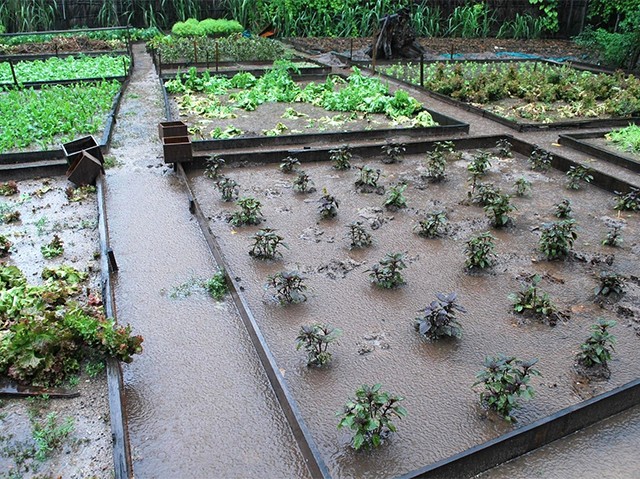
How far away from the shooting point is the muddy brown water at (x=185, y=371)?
9.32ft

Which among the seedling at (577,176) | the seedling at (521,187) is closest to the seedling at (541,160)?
the seedling at (577,176)

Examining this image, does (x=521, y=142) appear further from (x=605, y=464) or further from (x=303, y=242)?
(x=605, y=464)

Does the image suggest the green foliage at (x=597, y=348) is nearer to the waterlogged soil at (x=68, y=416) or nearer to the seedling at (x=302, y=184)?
the waterlogged soil at (x=68, y=416)

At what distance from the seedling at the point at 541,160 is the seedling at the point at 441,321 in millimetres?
3842

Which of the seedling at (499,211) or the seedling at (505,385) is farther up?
the seedling at (499,211)

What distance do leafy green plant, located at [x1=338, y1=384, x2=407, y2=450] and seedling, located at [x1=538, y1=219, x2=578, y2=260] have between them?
2.55 m

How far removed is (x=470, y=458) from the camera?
2.71 metres

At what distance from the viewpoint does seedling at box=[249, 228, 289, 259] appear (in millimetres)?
4645

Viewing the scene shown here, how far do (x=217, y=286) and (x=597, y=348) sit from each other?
2.64 m

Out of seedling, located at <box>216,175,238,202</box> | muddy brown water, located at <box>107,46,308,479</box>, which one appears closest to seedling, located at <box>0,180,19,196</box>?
muddy brown water, located at <box>107,46,308,479</box>

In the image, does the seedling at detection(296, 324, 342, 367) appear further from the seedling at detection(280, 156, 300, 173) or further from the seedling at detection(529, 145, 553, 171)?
the seedling at detection(529, 145, 553, 171)

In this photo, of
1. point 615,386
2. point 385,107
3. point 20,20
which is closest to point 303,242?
point 615,386

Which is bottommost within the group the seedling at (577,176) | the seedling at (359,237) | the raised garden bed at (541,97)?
the seedling at (359,237)

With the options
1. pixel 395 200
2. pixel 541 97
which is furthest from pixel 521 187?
pixel 541 97
